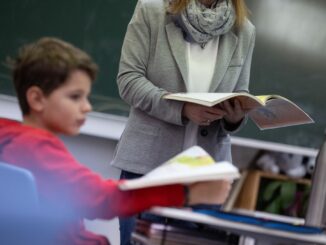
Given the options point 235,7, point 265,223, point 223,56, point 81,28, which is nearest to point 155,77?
point 223,56

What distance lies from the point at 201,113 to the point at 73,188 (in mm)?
667

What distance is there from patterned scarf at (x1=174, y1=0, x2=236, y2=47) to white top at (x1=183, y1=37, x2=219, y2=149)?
0.09ft

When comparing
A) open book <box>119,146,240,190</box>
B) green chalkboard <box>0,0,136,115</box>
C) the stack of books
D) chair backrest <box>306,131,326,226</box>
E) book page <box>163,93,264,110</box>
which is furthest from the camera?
green chalkboard <box>0,0,136,115</box>

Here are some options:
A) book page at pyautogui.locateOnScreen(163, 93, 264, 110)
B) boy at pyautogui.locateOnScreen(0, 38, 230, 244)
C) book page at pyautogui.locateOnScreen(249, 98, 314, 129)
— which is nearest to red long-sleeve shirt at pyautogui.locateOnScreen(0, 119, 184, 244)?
boy at pyautogui.locateOnScreen(0, 38, 230, 244)

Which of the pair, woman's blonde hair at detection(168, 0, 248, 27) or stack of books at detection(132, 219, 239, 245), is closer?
stack of books at detection(132, 219, 239, 245)

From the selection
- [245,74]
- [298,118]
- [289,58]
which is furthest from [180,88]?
[289,58]

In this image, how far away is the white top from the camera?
1.99m

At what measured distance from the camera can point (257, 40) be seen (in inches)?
134

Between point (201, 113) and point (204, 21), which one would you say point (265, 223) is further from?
point (204, 21)

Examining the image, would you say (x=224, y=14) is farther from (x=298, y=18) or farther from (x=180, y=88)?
(x=298, y=18)

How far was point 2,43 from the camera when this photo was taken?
3.35 m

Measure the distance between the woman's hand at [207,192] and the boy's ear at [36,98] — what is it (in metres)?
0.40

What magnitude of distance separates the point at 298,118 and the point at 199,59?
36cm

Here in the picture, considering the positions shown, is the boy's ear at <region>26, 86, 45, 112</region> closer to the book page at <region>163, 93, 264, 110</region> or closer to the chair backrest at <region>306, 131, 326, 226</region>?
the book page at <region>163, 93, 264, 110</region>
